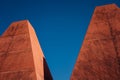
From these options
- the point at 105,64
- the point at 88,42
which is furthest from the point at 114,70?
the point at 88,42

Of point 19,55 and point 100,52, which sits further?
point 19,55

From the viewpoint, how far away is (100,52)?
28.6ft

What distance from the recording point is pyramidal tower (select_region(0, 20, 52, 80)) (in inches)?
349

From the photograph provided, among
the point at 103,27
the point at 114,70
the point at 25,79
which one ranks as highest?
the point at 103,27

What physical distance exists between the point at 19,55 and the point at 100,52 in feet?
12.0

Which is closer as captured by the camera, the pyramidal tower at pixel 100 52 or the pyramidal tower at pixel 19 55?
the pyramidal tower at pixel 100 52

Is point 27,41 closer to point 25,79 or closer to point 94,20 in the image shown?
point 25,79

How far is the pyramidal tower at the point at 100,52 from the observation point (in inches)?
321

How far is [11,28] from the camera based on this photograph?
11.5 metres

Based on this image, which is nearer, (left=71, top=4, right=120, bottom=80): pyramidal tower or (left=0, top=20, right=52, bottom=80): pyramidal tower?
(left=71, top=4, right=120, bottom=80): pyramidal tower

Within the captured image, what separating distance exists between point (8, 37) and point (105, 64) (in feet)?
17.3

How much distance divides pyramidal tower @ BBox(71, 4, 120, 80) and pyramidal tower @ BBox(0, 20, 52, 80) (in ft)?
6.19

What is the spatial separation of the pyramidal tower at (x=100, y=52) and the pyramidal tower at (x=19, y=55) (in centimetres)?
189

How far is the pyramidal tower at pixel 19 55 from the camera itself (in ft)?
29.1
